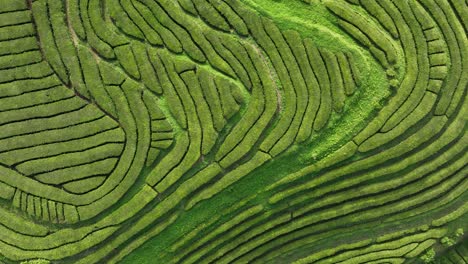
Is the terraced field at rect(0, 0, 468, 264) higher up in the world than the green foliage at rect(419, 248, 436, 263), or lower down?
higher up

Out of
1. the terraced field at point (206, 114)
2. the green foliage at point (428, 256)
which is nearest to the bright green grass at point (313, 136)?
the terraced field at point (206, 114)

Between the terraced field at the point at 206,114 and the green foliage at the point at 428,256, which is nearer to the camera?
the terraced field at the point at 206,114

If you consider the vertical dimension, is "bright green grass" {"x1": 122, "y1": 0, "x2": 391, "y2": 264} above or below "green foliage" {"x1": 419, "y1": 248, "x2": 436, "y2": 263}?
above

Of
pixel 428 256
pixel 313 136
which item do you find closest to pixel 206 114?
pixel 313 136

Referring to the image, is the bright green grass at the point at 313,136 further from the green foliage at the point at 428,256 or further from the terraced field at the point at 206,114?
the green foliage at the point at 428,256

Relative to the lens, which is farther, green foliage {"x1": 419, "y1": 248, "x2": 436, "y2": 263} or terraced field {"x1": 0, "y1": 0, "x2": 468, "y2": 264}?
green foliage {"x1": 419, "y1": 248, "x2": 436, "y2": 263}

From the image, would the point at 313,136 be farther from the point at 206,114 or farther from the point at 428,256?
the point at 428,256

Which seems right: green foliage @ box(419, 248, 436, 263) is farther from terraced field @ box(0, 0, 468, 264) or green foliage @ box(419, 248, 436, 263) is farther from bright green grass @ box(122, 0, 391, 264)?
bright green grass @ box(122, 0, 391, 264)

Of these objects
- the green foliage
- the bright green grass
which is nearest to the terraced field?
the bright green grass

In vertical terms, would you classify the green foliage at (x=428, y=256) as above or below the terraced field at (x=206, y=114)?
below
